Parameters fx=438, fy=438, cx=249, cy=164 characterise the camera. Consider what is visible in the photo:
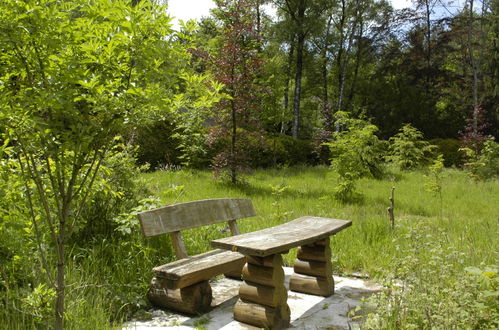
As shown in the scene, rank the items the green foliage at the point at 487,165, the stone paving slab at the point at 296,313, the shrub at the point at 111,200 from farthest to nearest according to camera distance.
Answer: the green foliage at the point at 487,165
the shrub at the point at 111,200
the stone paving slab at the point at 296,313

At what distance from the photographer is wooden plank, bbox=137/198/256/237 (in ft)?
12.7

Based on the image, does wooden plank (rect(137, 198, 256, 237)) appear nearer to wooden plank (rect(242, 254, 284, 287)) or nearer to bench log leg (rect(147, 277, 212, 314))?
bench log leg (rect(147, 277, 212, 314))

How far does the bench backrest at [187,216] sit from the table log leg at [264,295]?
0.86m

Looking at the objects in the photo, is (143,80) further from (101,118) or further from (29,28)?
(29,28)

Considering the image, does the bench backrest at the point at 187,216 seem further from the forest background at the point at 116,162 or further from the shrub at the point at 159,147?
the shrub at the point at 159,147

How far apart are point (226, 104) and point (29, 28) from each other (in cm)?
850

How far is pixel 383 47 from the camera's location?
90.1 feet

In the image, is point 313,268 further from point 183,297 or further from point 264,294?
point 183,297

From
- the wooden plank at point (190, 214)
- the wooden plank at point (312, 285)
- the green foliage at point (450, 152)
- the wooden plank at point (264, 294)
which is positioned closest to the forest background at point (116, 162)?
the wooden plank at point (190, 214)

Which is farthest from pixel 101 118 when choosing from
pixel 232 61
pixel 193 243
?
pixel 232 61

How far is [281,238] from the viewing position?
12.1ft

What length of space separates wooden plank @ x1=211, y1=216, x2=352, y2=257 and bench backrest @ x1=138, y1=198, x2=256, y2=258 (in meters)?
0.66

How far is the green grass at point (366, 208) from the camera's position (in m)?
5.18

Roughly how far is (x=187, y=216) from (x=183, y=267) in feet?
2.19
